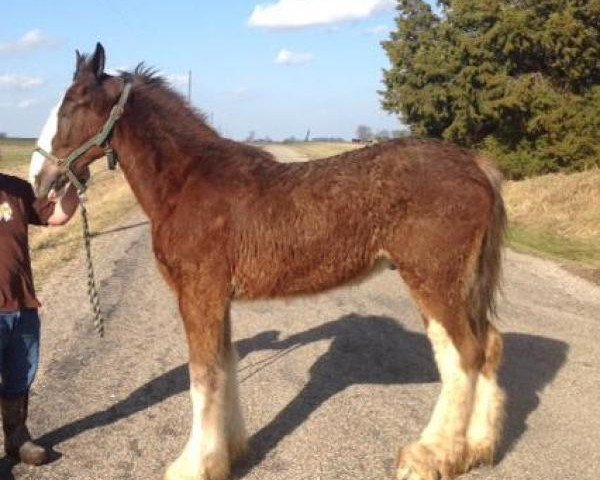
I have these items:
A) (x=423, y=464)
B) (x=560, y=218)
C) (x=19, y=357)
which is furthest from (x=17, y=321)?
(x=560, y=218)

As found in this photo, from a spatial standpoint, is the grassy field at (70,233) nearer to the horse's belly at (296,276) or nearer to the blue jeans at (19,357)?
the blue jeans at (19,357)

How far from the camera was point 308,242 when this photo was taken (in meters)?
4.31

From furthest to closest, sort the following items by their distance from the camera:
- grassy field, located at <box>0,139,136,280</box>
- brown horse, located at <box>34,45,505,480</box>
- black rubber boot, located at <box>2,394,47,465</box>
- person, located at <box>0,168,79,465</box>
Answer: grassy field, located at <box>0,139,136,280</box> → black rubber boot, located at <box>2,394,47,465</box> → person, located at <box>0,168,79,465</box> → brown horse, located at <box>34,45,505,480</box>

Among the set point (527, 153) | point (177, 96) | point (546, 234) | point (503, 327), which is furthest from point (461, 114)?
point (177, 96)

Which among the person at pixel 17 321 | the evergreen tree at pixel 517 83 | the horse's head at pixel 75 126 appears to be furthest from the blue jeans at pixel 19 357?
the evergreen tree at pixel 517 83

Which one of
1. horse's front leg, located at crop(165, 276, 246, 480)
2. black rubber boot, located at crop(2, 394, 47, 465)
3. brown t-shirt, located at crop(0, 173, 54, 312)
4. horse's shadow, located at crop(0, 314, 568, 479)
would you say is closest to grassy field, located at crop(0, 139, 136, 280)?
brown t-shirt, located at crop(0, 173, 54, 312)

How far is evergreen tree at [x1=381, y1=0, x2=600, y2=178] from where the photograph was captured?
71.7 feet

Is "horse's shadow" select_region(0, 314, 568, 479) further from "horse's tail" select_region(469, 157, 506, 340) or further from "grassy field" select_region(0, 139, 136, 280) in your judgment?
"grassy field" select_region(0, 139, 136, 280)

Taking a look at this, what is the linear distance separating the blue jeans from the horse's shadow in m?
0.49

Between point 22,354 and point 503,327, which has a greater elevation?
point 22,354

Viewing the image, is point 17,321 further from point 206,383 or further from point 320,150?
point 320,150

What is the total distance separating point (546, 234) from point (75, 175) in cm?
1307

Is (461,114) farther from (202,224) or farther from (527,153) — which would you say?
(202,224)

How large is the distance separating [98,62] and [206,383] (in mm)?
2132
